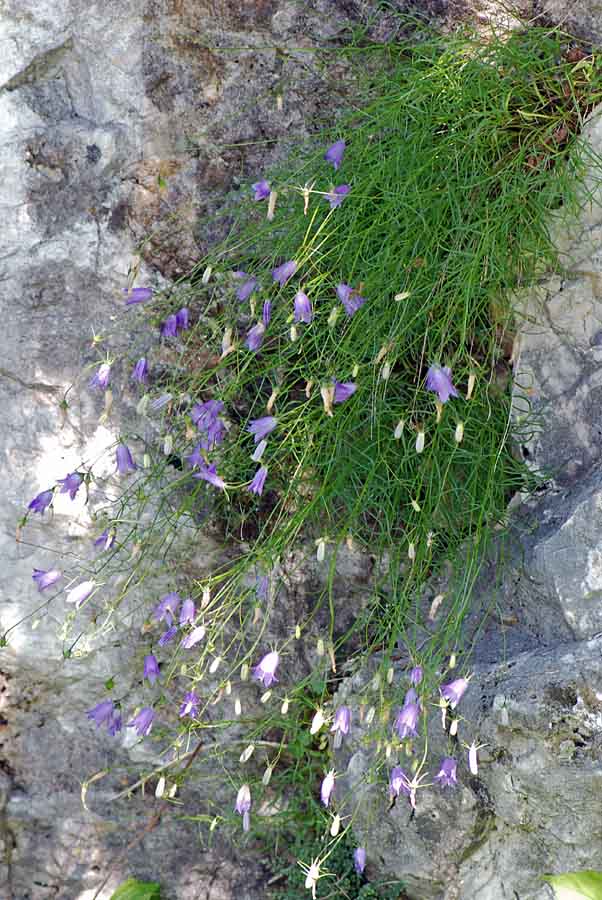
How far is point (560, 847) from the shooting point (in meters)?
2.24

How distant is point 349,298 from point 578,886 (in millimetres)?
1315

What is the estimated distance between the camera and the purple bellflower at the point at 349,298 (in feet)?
7.11

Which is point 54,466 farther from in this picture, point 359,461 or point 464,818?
point 464,818

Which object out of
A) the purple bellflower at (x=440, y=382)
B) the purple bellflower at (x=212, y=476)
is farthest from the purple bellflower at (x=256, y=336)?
the purple bellflower at (x=440, y=382)

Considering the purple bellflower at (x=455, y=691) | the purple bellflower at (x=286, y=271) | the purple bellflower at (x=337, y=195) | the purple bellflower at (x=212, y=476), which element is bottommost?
the purple bellflower at (x=455, y=691)

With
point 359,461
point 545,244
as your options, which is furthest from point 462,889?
point 545,244

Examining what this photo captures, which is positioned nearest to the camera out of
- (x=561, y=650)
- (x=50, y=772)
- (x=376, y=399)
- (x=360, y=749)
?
(x=561, y=650)

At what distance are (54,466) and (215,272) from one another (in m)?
0.73

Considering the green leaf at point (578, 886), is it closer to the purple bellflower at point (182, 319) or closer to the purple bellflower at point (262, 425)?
the purple bellflower at point (262, 425)

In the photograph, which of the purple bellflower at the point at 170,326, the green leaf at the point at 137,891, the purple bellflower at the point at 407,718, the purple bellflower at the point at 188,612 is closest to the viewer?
the purple bellflower at the point at 407,718

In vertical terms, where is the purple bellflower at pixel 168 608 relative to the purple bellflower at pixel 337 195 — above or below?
below

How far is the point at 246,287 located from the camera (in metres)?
2.33

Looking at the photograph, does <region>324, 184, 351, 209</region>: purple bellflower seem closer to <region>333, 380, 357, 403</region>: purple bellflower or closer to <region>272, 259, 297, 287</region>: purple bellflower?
<region>272, 259, 297, 287</region>: purple bellflower

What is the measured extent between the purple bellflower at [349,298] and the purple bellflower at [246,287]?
0.24 m
